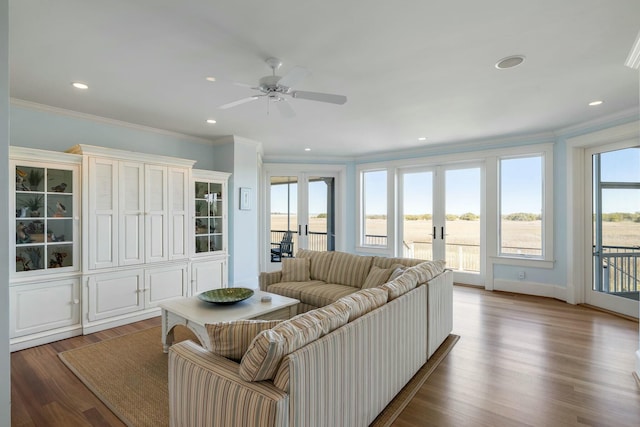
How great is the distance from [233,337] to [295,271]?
2.65 m

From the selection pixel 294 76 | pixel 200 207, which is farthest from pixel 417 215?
pixel 294 76

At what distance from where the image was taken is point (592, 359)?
111 inches

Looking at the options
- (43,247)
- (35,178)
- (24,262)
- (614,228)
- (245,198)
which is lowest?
(24,262)

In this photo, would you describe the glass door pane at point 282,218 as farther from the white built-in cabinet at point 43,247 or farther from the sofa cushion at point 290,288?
the white built-in cabinet at point 43,247

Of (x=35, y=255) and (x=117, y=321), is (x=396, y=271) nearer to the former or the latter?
(x=117, y=321)

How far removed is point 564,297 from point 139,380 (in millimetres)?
5580

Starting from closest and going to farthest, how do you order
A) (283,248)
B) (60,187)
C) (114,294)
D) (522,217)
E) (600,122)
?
(60,187) < (114,294) < (600,122) < (522,217) < (283,248)

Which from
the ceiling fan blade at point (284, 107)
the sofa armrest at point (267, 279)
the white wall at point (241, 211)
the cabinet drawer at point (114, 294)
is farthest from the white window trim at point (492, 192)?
the cabinet drawer at point (114, 294)

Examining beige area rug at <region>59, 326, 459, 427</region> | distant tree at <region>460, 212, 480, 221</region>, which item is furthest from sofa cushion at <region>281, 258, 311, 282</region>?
distant tree at <region>460, 212, 480, 221</region>

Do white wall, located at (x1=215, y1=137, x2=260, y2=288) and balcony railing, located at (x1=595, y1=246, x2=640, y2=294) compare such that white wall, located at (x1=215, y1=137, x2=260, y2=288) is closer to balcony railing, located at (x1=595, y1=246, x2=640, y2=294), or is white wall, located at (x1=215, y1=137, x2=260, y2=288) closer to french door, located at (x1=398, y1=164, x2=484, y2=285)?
french door, located at (x1=398, y1=164, x2=484, y2=285)

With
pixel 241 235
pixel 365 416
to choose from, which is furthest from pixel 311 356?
pixel 241 235

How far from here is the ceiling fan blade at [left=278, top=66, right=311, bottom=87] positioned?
2.08 m

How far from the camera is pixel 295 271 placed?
4.22m

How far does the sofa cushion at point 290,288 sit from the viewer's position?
3754 mm
